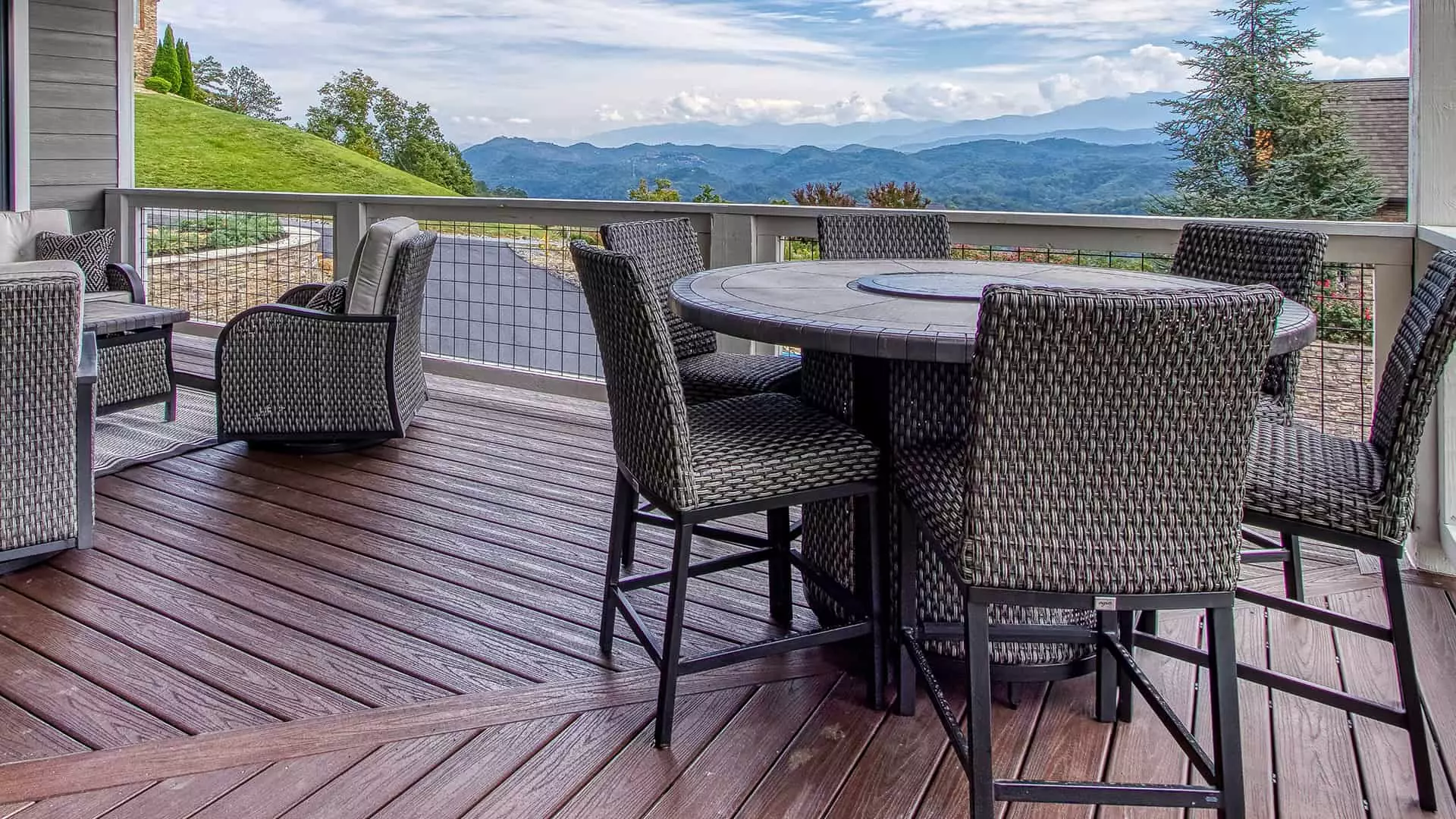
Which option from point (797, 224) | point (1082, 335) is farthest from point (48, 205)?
point (1082, 335)

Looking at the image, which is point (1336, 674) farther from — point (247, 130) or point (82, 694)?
point (247, 130)

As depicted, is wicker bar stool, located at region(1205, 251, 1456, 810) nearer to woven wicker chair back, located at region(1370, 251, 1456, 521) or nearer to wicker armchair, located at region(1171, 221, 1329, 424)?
woven wicker chair back, located at region(1370, 251, 1456, 521)

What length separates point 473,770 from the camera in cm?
193

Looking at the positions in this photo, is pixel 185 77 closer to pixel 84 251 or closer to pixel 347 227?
pixel 84 251

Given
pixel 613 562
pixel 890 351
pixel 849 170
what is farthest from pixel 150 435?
pixel 849 170

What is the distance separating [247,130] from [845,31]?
15.5 metres

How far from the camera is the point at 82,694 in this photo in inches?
86.0

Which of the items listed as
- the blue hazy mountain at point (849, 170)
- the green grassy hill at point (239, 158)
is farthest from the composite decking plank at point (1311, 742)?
the green grassy hill at point (239, 158)

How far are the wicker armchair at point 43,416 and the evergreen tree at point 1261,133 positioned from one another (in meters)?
18.9

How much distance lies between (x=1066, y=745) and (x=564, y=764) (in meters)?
0.96

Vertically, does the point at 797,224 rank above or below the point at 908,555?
above

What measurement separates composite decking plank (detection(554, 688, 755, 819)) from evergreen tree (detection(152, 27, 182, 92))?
2771cm

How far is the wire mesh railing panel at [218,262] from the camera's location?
626 cm

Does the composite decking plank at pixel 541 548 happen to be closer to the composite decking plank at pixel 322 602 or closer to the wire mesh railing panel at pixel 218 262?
the composite decking plank at pixel 322 602
